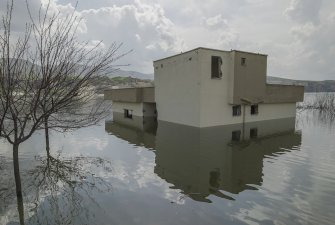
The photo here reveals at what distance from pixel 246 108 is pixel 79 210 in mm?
22456

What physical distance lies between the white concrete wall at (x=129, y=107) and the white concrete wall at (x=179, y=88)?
15.5 ft

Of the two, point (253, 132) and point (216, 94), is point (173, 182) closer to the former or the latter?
point (253, 132)

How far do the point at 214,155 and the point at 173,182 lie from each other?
176 inches

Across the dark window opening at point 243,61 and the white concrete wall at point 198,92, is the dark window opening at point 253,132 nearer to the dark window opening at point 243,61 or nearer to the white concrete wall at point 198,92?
the white concrete wall at point 198,92

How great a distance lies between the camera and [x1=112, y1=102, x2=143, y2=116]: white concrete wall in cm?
3477

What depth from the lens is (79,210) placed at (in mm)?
7492

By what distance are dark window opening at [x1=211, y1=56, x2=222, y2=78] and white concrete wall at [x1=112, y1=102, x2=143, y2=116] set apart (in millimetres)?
11971

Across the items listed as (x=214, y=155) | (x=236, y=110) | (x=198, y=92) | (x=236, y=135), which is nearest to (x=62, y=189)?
(x=214, y=155)

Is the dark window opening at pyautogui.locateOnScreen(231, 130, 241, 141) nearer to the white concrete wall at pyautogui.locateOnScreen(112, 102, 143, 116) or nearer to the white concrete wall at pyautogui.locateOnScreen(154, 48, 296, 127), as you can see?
the white concrete wall at pyautogui.locateOnScreen(154, 48, 296, 127)

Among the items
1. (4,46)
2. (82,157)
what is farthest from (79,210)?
(82,157)

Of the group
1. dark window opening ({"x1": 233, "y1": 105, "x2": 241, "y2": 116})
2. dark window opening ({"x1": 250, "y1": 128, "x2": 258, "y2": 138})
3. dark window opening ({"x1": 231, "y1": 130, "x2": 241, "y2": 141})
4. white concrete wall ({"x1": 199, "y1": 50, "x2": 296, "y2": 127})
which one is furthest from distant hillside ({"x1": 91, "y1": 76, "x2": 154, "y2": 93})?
dark window opening ({"x1": 233, "y1": 105, "x2": 241, "y2": 116})

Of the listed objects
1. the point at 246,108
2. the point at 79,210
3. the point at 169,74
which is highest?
the point at 169,74

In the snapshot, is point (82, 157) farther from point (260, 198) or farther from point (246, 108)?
point (246, 108)

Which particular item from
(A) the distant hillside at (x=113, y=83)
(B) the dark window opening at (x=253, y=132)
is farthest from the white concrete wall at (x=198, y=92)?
(A) the distant hillside at (x=113, y=83)
